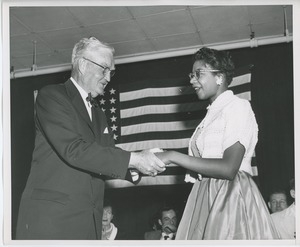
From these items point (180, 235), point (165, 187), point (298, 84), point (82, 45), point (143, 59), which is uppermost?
point (143, 59)

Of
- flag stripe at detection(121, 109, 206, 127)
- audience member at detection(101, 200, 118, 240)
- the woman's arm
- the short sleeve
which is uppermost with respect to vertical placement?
flag stripe at detection(121, 109, 206, 127)

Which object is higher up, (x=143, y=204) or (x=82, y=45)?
(x=82, y=45)

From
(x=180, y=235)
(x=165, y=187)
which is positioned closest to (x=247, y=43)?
(x=165, y=187)

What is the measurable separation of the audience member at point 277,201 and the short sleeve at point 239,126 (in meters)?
1.72

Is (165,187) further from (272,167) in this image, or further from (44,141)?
(44,141)

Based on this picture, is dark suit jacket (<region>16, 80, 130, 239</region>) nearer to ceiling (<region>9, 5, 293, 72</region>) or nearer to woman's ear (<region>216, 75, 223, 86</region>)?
woman's ear (<region>216, 75, 223, 86</region>)

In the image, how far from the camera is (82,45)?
2.43m

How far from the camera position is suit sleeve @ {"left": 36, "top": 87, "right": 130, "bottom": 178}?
207 centimetres

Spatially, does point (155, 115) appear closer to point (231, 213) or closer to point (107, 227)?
point (107, 227)

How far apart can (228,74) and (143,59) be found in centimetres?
234

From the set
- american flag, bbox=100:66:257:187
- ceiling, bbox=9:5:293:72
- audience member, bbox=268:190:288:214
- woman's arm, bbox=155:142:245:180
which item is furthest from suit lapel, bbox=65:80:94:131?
american flag, bbox=100:66:257:187

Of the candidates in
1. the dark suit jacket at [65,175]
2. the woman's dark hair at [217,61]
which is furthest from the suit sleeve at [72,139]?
the woman's dark hair at [217,61]

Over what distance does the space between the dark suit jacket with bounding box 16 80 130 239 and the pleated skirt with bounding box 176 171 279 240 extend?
0.40 metres

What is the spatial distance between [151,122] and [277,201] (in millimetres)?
1429
